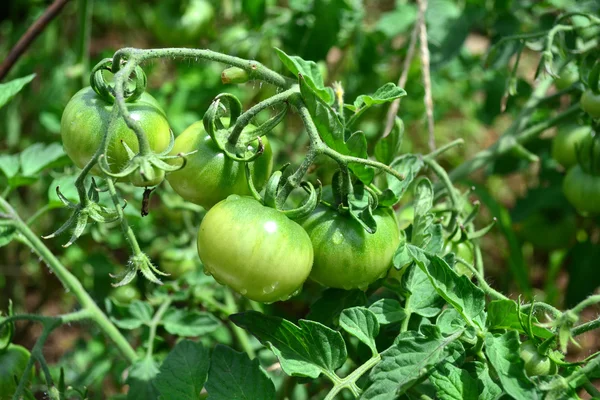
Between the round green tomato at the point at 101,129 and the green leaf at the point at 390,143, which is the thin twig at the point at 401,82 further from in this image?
the round green tomato at the point at 101,129

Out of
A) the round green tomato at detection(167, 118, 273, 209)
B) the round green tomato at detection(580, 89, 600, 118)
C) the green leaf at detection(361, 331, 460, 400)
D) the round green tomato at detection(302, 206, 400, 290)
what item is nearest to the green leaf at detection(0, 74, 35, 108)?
the round green tomato at detection(167, 118, 273, 209)

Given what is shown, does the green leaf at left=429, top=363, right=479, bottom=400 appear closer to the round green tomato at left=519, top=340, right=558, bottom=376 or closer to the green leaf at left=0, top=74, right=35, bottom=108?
the round green tomato at left=519, top=340, right=558, bottom=376

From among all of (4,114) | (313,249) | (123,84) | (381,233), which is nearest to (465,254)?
(381,233)

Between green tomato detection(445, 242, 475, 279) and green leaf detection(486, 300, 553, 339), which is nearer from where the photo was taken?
green leaf detection(486, 300, 553, 339)

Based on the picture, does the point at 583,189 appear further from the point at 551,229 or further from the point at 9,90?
the point at 9,90

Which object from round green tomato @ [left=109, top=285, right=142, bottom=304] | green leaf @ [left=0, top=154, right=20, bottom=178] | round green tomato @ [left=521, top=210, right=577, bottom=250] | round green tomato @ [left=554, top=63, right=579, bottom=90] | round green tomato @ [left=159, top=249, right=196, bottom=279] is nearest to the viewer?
green leaf @ [left=0, top=154, right=20, bottom=178]

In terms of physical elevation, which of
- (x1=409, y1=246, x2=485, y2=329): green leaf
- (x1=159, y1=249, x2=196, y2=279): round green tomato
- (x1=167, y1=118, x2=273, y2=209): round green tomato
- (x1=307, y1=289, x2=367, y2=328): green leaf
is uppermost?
(x1=167, y1=118, x2=273, y2=209): round green tomato

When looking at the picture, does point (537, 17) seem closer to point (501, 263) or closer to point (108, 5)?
point (501, 263)
